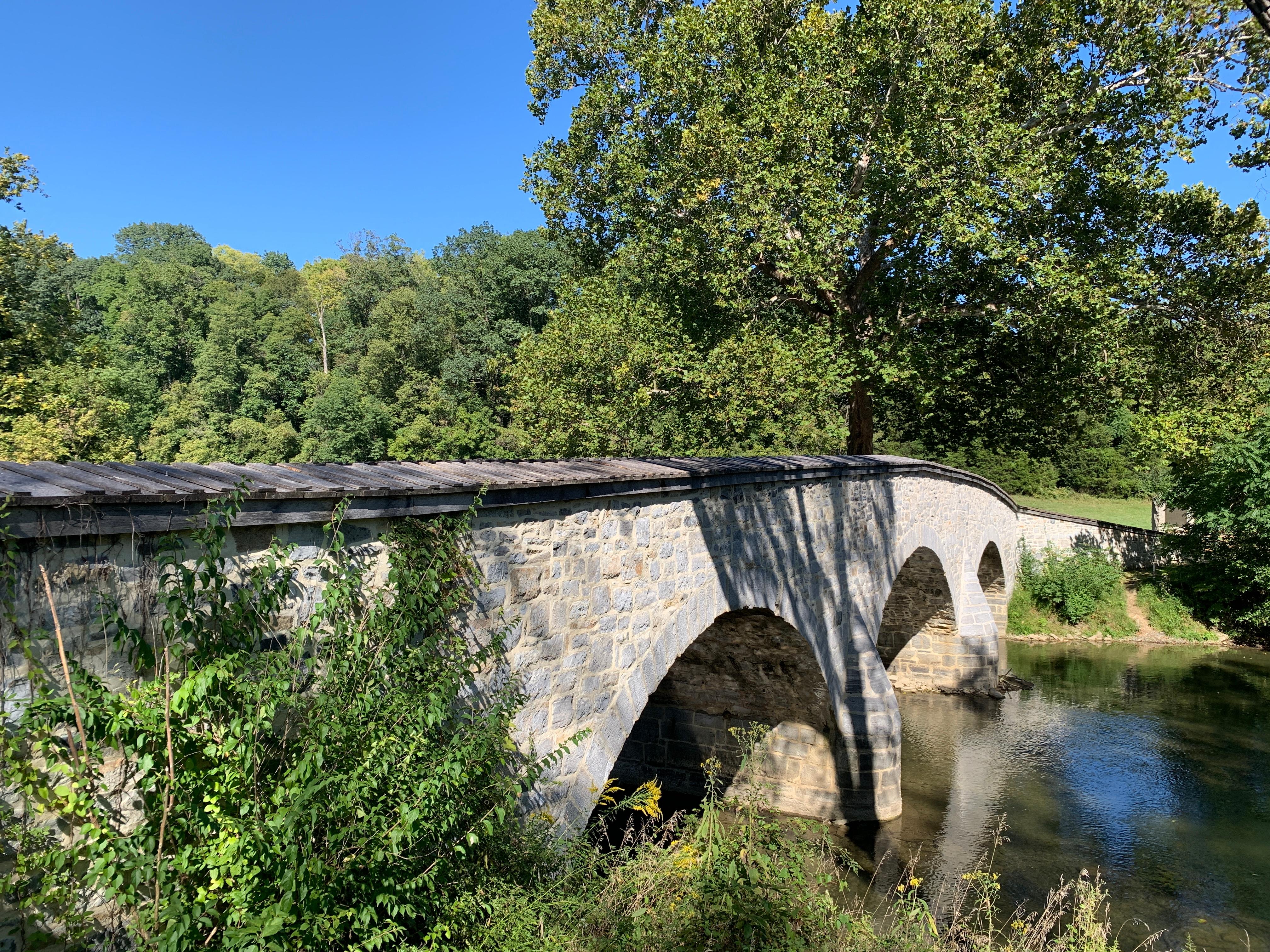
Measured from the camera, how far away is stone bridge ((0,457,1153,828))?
2.65 m

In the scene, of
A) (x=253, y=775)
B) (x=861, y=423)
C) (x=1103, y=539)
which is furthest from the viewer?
(x=1103, y=539)

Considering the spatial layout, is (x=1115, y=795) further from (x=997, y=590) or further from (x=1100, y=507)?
(x=1100, y=507)

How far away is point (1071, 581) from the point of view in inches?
859

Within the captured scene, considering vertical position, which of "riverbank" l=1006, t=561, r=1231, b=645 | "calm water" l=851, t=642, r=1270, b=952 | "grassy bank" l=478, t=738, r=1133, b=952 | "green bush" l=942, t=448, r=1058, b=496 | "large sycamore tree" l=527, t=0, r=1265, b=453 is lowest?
"calm water" l=851, t=642, r=1270, b=952

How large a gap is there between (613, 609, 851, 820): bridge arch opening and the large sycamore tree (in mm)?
5884

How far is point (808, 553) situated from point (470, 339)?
32.4m

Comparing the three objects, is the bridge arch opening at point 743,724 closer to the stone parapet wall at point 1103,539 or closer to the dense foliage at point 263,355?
the dense foliage at point 263,355

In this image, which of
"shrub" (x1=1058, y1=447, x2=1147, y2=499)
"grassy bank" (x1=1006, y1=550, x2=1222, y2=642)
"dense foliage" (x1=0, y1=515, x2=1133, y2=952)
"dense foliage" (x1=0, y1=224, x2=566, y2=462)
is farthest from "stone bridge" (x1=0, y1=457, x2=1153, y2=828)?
"shrub" (x1=1058, y1=447, x2=1147, y2=499)

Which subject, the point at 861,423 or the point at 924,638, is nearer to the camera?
the point at 861,423

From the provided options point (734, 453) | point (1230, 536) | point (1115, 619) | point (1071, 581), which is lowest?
point (1115, 619)

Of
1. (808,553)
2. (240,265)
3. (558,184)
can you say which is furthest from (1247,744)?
(240,265)

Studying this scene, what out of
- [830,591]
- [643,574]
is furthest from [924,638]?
[643,574]

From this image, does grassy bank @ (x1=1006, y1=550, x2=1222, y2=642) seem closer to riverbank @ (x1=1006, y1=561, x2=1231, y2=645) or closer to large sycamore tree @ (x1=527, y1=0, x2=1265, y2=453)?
riverbank @ (x1=1006, y1=561, x2=1231, y2=645)

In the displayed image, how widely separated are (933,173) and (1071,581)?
13698 mm
